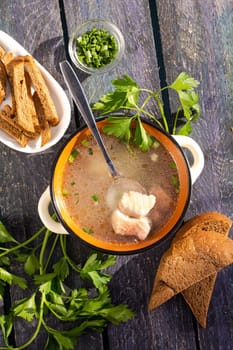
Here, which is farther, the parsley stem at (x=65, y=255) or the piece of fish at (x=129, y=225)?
the parsley stem at (x=65, y=255)

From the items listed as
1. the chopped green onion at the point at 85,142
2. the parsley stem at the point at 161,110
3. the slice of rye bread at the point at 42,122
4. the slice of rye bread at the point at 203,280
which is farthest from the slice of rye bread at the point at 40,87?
the slice of rye bread at the point at 203,280

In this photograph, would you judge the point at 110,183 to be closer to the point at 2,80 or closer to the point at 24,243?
the point at 24,243

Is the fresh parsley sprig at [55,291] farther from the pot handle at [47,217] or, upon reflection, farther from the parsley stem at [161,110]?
the parsley stem at [161,110]

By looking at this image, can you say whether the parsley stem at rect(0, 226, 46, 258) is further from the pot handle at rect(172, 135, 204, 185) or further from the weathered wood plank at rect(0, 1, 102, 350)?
the pot handle at rect(172, 135, 204, 185)

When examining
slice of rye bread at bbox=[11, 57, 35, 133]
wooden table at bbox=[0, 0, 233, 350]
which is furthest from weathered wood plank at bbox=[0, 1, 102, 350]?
slice of rye bread at bbox=[11, 57, 35, 133]

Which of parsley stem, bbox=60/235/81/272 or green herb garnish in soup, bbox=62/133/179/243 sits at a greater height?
green herb garnish in soup, bbox=62/133/179/243

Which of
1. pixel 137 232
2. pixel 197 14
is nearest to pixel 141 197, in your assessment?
pixel 137 232

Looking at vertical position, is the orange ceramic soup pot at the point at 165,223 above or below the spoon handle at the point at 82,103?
below
